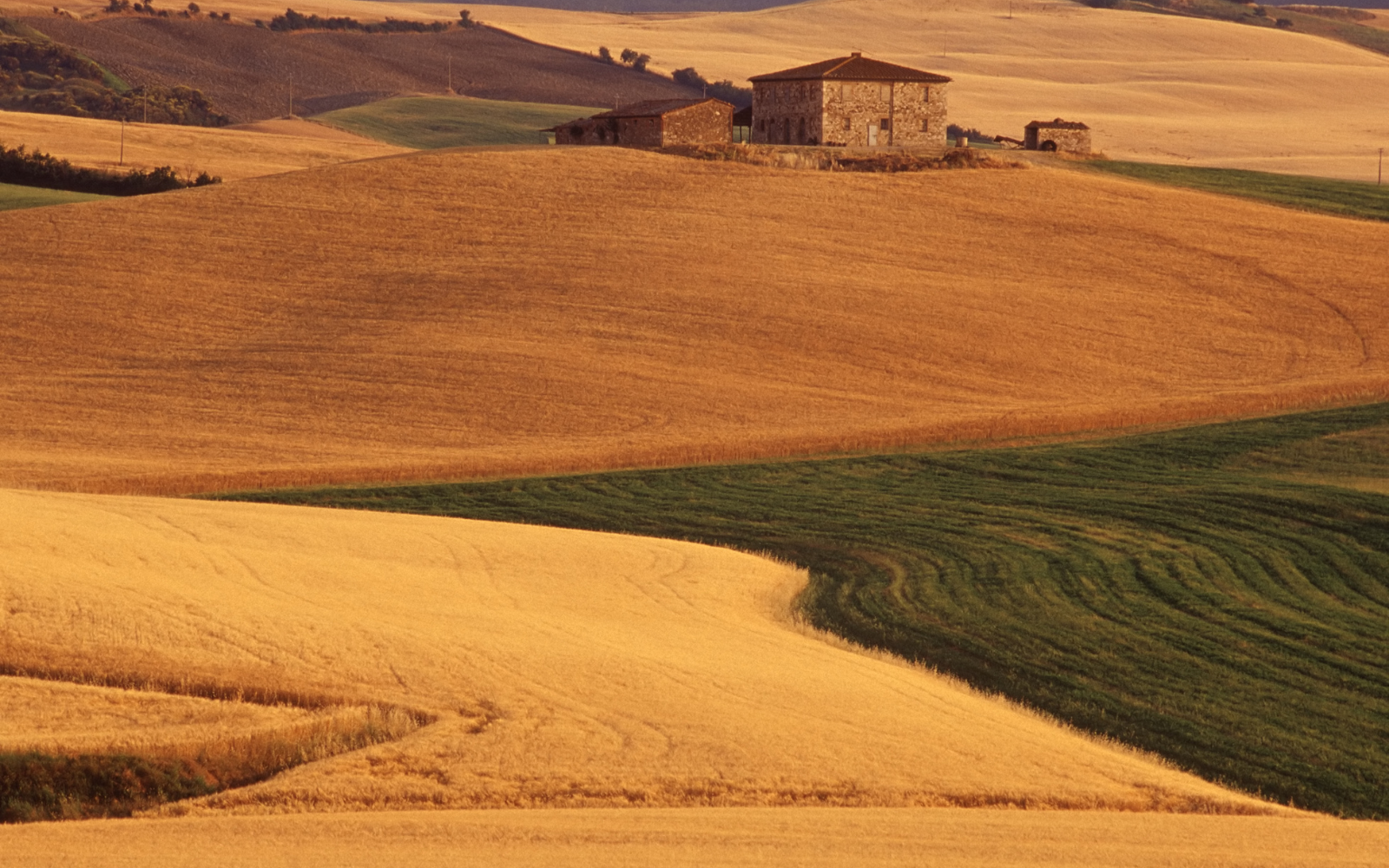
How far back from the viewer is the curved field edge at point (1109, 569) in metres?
15.4

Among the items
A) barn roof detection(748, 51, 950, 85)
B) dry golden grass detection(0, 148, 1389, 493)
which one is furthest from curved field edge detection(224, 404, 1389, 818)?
barn roof detection(748, 51, 950, 85)

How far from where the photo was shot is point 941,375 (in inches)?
1604

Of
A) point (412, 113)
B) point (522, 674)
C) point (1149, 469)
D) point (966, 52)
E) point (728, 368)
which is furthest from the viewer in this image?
point (966, 52)

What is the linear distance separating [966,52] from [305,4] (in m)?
64.6

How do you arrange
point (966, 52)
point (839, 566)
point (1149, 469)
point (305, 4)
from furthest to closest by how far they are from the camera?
point (305, 4), point (966, 52), point (1149, 469), point (839, 566)

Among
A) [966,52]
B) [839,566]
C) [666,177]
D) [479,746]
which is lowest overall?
[839,566]

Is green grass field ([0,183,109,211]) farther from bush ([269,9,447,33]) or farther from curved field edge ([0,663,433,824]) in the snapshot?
bush ([269,9,447,33])

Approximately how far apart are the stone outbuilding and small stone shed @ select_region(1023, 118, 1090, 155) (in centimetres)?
620

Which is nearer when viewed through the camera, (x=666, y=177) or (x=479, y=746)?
(x=479, y=746)

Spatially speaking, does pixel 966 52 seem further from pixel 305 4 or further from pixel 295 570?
pixel 295 570

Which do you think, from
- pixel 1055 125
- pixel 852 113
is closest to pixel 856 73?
pixel 852 113

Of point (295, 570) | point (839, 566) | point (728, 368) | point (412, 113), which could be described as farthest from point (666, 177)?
point (412, 113)

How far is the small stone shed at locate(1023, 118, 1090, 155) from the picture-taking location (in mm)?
65750

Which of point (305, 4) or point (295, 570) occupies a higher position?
point (305, 4)
